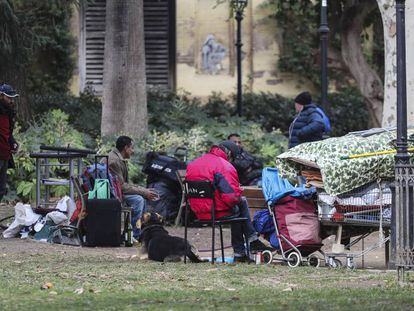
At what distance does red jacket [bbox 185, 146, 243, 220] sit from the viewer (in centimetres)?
1375

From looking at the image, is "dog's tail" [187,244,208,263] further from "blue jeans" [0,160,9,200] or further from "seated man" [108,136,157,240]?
"blue jeans" [0,160,9,200]

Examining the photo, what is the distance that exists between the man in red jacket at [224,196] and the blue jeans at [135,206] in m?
2.66

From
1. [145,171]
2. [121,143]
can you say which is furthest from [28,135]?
[121,143]

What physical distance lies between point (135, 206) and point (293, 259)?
3476mm

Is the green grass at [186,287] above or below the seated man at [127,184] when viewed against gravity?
below

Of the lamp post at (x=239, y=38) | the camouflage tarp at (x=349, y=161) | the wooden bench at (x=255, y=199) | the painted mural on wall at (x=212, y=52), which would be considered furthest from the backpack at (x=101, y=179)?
the painted mural on wall at (x=212, y=52)

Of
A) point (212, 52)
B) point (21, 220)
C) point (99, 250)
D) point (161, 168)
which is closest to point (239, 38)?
point (212, 52)

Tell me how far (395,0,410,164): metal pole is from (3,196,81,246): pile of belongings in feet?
17.9

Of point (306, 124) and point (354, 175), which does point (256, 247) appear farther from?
point (306, 124)

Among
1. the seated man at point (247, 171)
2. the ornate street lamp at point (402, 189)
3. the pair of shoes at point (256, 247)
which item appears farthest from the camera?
the seated man at point (247, 171)

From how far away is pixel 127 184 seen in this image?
54.3 feet

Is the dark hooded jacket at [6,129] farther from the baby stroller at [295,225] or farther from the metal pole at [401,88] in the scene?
the metal pole at [401,88]

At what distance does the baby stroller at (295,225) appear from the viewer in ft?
45.2

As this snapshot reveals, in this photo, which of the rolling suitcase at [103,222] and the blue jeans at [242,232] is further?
the rolling suitcase at [103,222]
